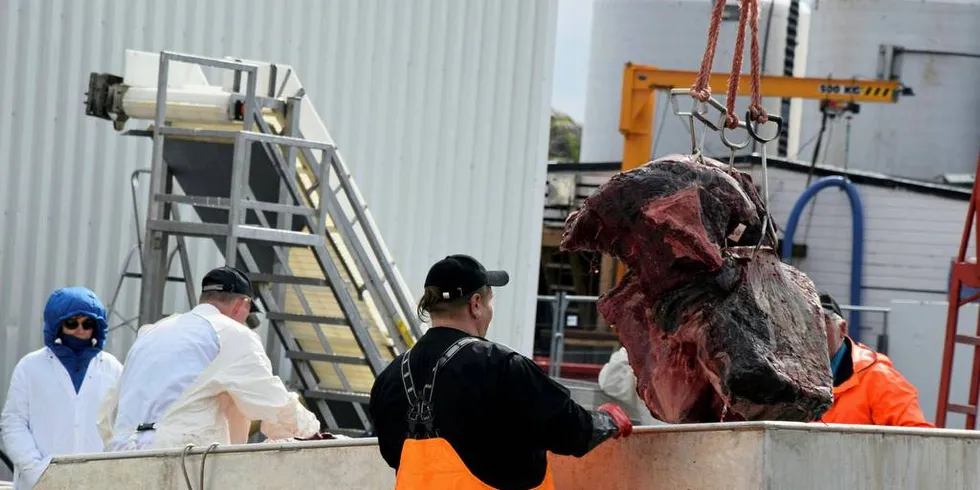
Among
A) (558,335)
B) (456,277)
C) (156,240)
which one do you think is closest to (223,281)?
(456,277)

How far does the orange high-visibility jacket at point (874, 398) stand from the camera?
6.38 meters

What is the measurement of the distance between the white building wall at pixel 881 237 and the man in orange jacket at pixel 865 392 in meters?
16.4

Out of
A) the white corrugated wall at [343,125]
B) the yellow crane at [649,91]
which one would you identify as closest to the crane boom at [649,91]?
the yellow crane at [649,91]

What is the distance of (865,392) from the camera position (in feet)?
21.2

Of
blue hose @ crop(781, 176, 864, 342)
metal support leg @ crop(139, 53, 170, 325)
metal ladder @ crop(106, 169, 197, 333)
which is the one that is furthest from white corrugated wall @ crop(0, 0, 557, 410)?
blue hose @ crop(781, 176, 864, 342)

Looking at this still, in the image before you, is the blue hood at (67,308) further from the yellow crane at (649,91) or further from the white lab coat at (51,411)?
the yellow crane at (649,91)

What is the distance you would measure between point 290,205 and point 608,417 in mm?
5894

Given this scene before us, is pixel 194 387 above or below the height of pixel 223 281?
below

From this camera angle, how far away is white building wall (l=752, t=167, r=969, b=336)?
22.9 meters

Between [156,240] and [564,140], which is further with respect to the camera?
[564,140]

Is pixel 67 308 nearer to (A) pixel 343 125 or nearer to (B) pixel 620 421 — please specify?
(B) pixel 620 421

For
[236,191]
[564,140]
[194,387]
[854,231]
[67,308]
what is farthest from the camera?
[564,140]

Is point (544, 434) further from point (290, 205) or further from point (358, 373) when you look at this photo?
point (358, 373)

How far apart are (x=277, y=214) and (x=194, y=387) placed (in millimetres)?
4428
